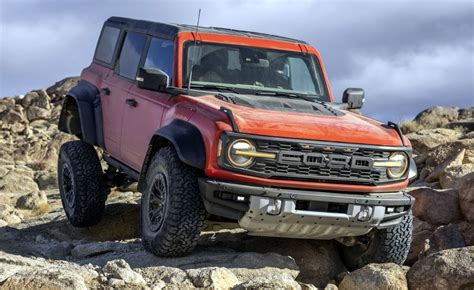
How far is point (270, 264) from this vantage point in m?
7.92

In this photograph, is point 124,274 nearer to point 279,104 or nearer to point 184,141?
point 184,141

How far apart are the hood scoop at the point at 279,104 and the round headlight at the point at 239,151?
0.66m

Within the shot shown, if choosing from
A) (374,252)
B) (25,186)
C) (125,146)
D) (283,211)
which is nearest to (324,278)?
(374,252)

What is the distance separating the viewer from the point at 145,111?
9.12 metres

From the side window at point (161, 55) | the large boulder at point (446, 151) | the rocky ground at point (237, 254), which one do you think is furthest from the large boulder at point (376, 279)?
the large boulder at point (446, 151)

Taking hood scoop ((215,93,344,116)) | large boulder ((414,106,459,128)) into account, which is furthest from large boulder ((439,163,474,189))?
large boulder ((414,106,459,128))

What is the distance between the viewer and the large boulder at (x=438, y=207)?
9977mm

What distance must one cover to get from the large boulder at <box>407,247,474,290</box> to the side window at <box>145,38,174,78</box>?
287 cm

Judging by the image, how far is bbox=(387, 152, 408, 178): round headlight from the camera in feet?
26.2

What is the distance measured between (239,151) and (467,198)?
3.26 metres

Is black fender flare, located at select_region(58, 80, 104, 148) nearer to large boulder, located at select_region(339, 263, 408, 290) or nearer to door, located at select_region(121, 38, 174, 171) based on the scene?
door, located at select_region(121, 38, 174, 171)

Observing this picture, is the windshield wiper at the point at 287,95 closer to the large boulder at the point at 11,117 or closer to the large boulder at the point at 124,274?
the large boulder at the point at 124,274

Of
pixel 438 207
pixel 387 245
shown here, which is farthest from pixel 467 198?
pixel 387 245

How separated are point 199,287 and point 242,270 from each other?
81 centimetres
